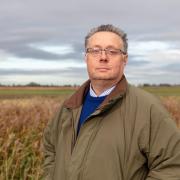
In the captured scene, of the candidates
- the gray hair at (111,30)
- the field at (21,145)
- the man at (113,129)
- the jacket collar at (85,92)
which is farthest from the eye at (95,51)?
the field at (21,145)

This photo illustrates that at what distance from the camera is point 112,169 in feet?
10.7

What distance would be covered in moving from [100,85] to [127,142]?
1.48 feet

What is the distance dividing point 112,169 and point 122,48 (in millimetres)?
845

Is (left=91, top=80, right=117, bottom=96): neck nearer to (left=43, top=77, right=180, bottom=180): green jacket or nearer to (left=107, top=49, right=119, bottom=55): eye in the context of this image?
(left=43, top=77, right=180, bottom=180): green jacket

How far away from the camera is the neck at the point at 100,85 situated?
3.42 m

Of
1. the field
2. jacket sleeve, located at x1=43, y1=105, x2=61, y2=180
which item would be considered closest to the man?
jacket sleeve, located at x1=43, y1=105, x2=61, y2=180

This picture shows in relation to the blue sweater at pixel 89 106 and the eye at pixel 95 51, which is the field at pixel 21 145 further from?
the eye at pixel 95 51

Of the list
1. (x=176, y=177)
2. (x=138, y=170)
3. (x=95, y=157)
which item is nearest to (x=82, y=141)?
(x=95, y=157)

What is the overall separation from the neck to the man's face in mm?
28

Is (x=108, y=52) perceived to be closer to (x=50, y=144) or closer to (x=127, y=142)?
(x=127, y=142)

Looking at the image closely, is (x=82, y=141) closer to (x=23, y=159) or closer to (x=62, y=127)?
(x=62, y=127)

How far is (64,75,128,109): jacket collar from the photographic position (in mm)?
3359

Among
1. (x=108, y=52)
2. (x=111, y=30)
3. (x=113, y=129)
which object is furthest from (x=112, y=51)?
(x=113, y=129)

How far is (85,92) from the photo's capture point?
3.65 m
